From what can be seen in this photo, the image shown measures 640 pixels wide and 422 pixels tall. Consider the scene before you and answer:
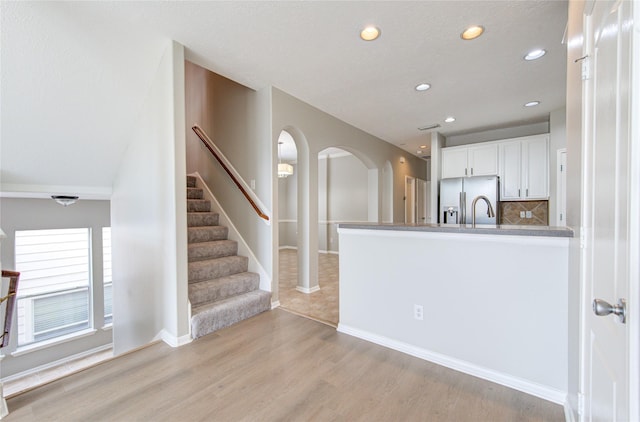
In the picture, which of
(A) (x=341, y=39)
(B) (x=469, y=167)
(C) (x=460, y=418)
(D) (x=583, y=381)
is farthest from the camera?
(B) (x=469, y=167)

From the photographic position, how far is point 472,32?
232 cm

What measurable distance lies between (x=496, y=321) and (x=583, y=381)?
2.02 feet

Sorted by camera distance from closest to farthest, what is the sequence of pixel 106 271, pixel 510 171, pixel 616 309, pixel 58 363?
pixel 616 309, pixel 58 363, pixel 510 171, pixel 106 271

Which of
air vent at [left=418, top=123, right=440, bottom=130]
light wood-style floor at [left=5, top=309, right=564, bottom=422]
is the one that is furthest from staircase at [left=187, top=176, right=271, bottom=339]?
air vent at [left=418, top=123, right=440, bottom=130]

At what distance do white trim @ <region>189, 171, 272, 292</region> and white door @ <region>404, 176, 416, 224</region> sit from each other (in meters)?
4.48

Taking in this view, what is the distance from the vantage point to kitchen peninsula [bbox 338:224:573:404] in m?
1.67

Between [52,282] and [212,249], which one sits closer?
[212,249]

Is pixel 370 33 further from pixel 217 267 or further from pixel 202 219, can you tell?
pixel 202 219

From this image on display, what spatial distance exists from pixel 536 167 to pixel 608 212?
15.1ft

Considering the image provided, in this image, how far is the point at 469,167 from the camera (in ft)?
16.8

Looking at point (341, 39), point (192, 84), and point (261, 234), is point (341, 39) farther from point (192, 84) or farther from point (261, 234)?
point (192, 84)

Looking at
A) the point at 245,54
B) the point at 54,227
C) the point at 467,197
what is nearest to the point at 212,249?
the point at 245,54

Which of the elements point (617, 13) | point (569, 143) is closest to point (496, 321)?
point (569, 143)

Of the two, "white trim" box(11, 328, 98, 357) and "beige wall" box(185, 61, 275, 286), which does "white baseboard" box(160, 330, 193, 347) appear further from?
"white trim" box(11, 328, 98, 357)
